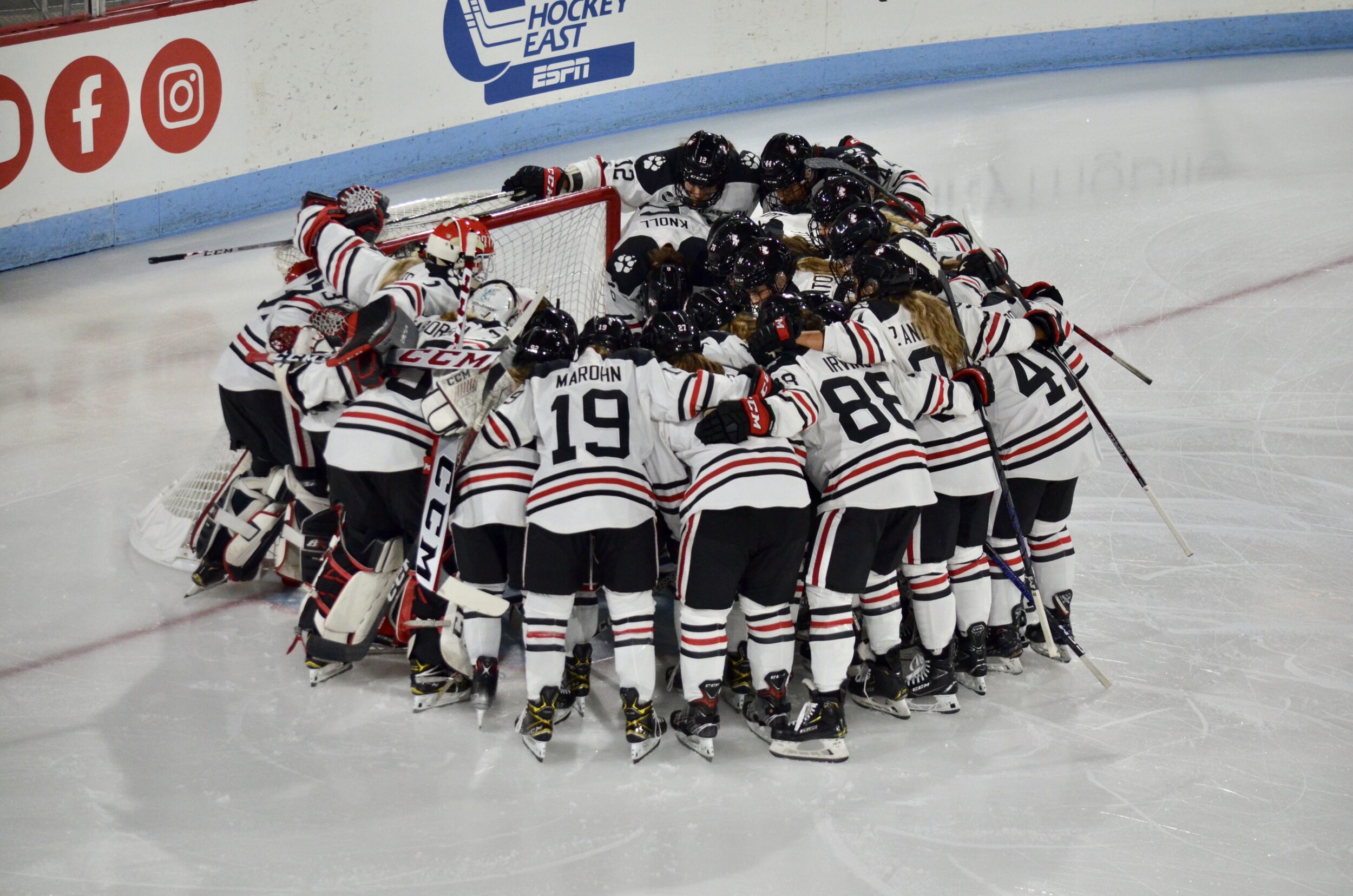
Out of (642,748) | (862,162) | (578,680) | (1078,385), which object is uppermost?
(862,162)

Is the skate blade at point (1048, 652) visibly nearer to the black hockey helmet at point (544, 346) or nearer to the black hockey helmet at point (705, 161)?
the black hockey helmet at point (544, 346)

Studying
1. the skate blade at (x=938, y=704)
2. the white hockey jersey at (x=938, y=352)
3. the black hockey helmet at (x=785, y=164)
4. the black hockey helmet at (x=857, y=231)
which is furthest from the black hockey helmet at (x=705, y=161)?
the skate blade at (x=938, y=704)

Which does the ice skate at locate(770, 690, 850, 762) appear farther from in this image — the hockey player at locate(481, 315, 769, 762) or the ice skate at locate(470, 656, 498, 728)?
the ice skate at locate(470, 656, 498, 728)

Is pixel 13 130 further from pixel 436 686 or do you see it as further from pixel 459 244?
pixel 436 686

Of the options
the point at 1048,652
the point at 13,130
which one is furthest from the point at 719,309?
the point at 13,130

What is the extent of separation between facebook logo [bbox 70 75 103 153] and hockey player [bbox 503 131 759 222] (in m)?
3.76

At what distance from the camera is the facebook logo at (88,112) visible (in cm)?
741

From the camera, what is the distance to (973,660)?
3.75 meters

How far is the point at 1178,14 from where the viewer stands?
448 inches

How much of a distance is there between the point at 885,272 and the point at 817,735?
1298 mm

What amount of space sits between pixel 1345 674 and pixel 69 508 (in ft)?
14.6

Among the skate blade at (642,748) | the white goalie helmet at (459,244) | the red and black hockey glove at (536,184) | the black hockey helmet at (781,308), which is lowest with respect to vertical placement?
the skate blade at (642,748)

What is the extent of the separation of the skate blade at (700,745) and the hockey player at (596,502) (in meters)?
0.08

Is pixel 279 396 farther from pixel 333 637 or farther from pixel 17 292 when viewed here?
pixel 17 292
